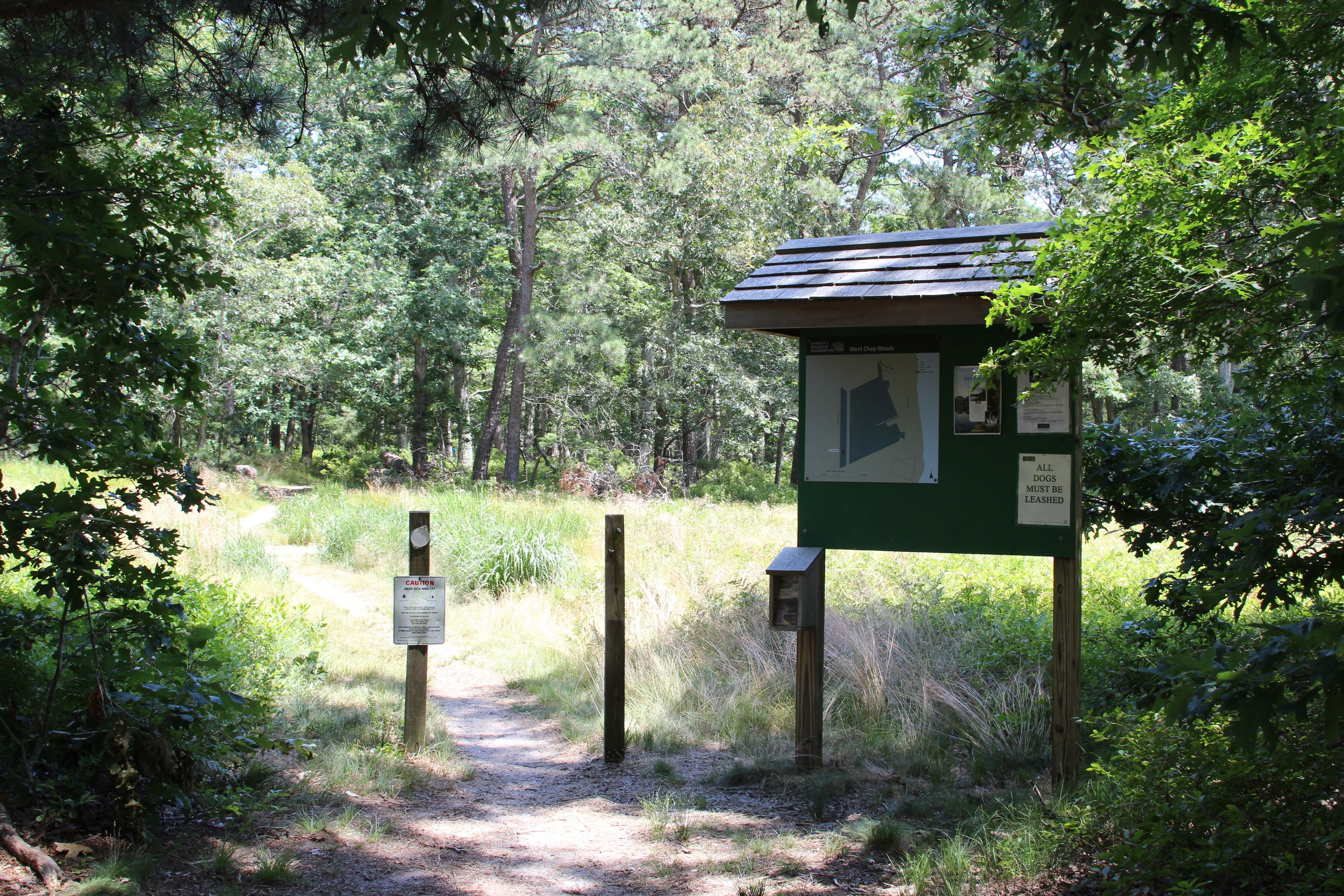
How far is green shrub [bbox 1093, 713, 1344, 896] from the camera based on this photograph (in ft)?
8.85

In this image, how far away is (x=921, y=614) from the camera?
6.96 m

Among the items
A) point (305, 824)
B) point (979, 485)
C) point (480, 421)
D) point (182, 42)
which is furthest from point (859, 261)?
point (480, 421)

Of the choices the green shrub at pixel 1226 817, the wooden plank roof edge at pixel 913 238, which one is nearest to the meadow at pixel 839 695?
the green shrub at pixel 1226 817

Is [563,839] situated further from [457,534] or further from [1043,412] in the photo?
[457,534]

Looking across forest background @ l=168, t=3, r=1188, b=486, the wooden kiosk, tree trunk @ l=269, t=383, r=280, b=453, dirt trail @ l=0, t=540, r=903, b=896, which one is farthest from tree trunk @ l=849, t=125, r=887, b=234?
dirt trail @ l=0, t=540, r=903, b=896

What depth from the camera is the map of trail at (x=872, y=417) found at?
509 cm

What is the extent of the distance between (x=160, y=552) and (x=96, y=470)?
46 cm

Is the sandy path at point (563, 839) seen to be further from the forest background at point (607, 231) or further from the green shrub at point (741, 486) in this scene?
A: the green shrub at point (741, 486)

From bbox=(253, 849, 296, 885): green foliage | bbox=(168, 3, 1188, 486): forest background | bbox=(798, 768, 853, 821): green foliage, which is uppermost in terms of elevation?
bbox=(168, 3, 1188, 486): forest background

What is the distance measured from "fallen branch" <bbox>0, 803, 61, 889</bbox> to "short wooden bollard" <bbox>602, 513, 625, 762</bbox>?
286cm

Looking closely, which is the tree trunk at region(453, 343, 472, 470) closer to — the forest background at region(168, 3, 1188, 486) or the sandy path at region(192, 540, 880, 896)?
the forest background at region(168, 3, 1188, 486)

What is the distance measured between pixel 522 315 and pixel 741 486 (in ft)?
23.2

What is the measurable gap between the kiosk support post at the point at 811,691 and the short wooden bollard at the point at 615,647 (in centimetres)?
103

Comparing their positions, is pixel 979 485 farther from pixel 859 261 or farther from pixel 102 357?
pixel 102 357
